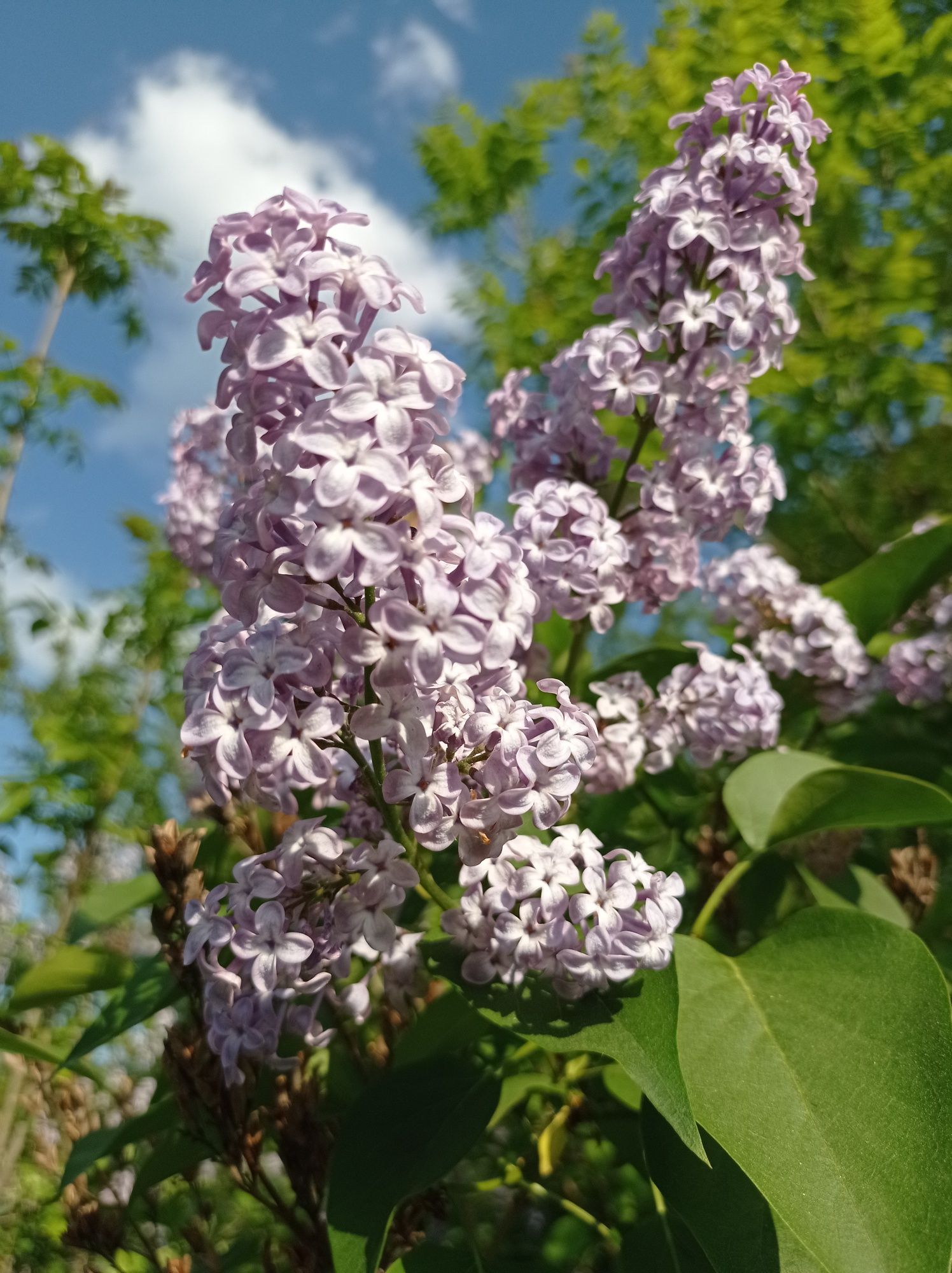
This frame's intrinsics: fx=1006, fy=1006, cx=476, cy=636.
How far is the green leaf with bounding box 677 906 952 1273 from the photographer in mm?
664

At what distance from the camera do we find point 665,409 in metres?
1.09

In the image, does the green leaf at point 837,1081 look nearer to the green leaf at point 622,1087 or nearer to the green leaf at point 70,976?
the green leaf at point 622,1087

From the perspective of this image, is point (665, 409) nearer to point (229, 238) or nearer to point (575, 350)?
point (575, 350)

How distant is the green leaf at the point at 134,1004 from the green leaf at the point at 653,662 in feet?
2.05

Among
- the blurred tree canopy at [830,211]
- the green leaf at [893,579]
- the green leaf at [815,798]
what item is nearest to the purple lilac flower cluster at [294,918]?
the green leaf at [815,798]

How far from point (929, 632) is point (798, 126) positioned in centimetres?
92

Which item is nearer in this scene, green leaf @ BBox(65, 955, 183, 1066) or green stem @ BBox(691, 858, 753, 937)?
green leaf @ BBox(65, 955, 183, 1066)

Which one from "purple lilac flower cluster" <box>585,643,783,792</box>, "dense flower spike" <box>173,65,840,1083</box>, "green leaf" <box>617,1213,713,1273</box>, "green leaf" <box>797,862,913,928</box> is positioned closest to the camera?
"dense flower spike" <box>173,65,840,1083</box>

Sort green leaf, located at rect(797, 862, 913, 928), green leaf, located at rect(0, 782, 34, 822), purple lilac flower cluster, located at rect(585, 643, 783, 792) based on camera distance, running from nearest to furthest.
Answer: purple lilac flower cluster, located at rect(585, 643, 783, 792) < green leaf, located at rect(797, 862, 913, 928) < green leaf, located at rect(0, 782, 34, 822)

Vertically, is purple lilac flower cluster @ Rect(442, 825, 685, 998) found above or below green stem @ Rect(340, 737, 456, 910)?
below

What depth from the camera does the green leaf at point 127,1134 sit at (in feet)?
3.32

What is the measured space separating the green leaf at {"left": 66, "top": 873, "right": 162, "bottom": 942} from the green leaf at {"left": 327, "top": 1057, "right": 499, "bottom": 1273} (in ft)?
1.84

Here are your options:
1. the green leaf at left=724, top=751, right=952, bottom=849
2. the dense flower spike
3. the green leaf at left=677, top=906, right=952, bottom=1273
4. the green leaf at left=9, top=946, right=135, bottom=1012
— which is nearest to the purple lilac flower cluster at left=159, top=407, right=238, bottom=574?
the green leaf at left=9, top=946, right=135, bottom=1012

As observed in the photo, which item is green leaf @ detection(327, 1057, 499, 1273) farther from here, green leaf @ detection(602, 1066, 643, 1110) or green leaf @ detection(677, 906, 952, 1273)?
green leaf @ detection(677, 906, 952, 1273)
